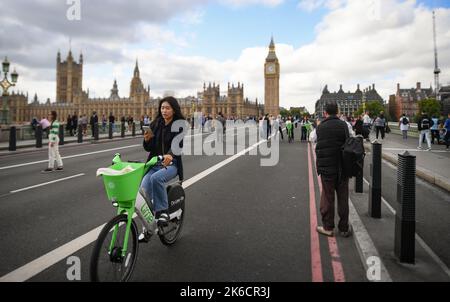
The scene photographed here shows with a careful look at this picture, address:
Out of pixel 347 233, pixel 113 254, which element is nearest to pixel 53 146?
pixel 113 254

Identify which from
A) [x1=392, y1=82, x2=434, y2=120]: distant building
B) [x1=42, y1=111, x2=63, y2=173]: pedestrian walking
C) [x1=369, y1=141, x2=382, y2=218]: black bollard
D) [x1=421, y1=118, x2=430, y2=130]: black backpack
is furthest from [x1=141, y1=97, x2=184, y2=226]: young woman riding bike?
[x1=392, y1=82, x2=434, y2=120]: distant building

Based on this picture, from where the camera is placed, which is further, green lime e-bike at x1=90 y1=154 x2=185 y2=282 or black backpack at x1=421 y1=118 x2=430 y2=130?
black backpack at x1=421 y1=118 x2=430 y2=130

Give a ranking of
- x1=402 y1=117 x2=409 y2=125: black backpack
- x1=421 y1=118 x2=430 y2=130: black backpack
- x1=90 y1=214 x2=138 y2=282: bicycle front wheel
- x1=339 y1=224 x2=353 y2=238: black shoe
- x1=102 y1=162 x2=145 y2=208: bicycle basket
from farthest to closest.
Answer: x1=402 y1=117 x2=409 y2=125: black backpack, x1=421 y1=118 x2=430 y2=130: black backpack, x1=339 y1=224 x2=353 y2=238: black shoe, x1=102 y1=162 x2=145 y2=208: bicycle basket, x1=90 y1=214 x2=138 y2=282: bicycle front wheel

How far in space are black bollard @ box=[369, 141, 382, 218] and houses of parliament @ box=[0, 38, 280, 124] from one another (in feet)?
440

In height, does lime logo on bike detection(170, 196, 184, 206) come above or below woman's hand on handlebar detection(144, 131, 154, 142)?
below

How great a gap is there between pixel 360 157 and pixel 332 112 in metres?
0.86

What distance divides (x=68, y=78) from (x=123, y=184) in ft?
558

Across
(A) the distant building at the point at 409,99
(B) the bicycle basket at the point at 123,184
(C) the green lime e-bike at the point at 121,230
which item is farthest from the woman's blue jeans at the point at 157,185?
(A) the distant building at the point at 409,99

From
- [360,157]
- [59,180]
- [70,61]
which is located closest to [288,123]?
[59,180]

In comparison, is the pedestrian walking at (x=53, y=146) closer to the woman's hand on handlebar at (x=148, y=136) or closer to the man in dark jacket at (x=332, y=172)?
the woman's hand on handlebar at (x=148, y=136)

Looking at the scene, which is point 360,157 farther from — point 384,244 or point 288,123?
point 288,123

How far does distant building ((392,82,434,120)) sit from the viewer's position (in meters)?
133

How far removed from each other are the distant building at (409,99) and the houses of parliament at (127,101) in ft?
170

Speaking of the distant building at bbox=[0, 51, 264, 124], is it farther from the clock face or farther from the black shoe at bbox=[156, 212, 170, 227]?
the black shoe at bbox=[156, 212, 170, 227]
